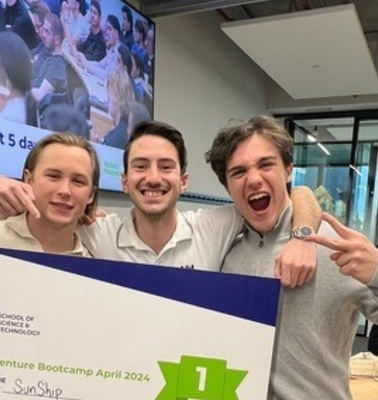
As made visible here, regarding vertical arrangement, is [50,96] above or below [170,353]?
above

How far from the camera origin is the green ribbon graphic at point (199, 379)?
1062 mm

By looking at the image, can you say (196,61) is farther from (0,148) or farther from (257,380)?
(257,380)

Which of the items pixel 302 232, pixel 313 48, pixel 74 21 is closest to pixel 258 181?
pixel 302 232

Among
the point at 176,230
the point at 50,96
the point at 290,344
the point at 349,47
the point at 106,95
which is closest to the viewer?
the point at 290,344

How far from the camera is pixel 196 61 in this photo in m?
4.71

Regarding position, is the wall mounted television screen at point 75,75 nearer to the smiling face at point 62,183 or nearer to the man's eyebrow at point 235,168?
the smiling face at point 62,183

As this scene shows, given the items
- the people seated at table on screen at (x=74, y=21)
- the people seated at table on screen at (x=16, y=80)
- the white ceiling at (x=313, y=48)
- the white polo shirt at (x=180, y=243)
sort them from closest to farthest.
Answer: the white polo shirt at (x=180, y=243) < the people seated at table on screen at (x=16, y=80) < the people seated at table on screen at (x=74, y=21) < the white ceiling at (x=313, y=48)

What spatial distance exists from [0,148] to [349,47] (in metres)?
3.09

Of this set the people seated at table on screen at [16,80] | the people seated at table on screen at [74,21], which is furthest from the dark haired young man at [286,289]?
the people seated at table on screen at [74,21]

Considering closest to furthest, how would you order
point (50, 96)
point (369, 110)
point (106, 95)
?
point (50, 96)
point (106, 95)
point (369, 110)

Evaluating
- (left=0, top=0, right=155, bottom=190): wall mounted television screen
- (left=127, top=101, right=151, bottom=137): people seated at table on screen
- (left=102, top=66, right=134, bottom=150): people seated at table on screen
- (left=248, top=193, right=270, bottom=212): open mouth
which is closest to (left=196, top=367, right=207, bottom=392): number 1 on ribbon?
(left=248, top=193, right=270, bottom=212): open mouth

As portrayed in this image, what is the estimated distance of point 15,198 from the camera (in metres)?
1.33

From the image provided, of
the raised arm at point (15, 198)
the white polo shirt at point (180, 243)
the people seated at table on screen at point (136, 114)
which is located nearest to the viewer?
the raised arm at point (15, 198)

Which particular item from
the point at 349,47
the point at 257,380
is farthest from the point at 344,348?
the point at 349,47
